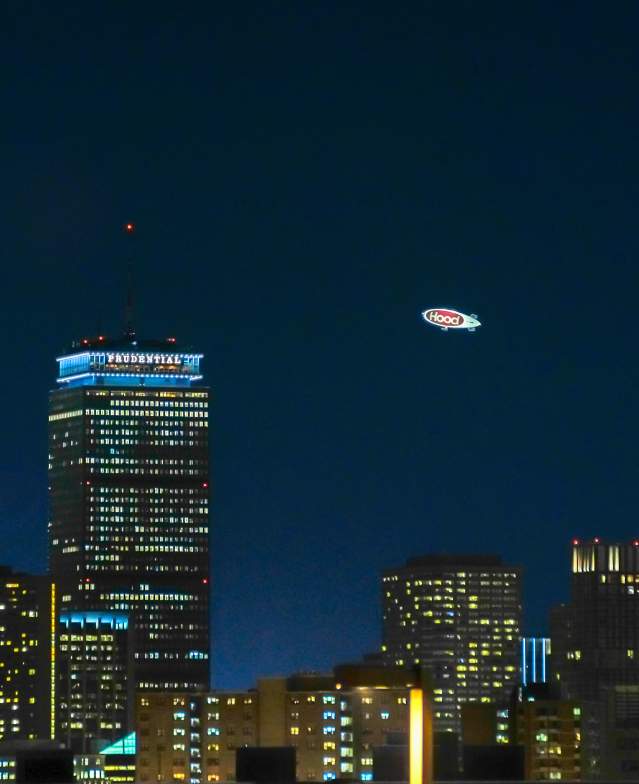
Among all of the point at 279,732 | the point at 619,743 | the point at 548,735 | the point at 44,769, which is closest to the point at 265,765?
the point at 44,769

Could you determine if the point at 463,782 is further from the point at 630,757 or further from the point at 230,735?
the point at 630,757

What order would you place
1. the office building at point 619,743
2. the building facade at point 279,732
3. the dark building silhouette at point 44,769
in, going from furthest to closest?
1. the office building at point 619,743
2. the building facade at point 279,732
3. the dark building silhouette at point 44,769

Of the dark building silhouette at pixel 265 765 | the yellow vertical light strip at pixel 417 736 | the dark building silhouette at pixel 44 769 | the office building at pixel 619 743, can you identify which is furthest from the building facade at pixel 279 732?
the yellow vertical light strip at pixel 417 736

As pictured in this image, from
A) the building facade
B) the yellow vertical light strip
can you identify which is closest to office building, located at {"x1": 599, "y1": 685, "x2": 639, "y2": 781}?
the building facade

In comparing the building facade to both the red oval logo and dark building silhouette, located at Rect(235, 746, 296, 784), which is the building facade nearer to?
the red oval logo

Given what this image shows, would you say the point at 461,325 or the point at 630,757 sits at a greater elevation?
the point at 461,325

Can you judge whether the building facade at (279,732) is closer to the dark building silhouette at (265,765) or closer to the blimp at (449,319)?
the blimp at (449,319)

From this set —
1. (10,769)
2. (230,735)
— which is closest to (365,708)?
(230,735)
